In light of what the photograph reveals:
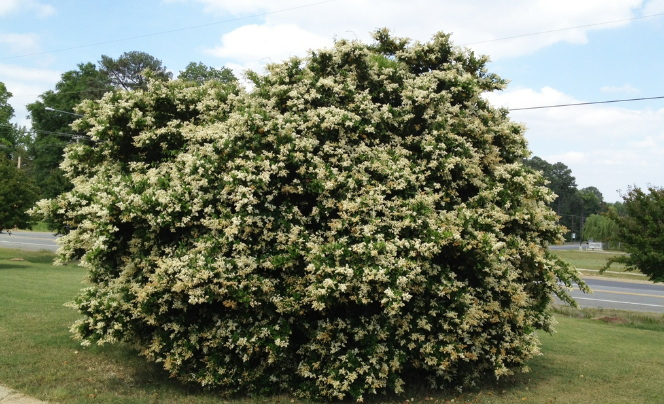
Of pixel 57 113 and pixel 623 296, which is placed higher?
pixel 57 113

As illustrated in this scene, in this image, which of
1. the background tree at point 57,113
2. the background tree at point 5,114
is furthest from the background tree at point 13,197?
the background tree at point 5,114

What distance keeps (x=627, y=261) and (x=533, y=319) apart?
8.06 m

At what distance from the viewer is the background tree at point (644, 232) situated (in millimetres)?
13418

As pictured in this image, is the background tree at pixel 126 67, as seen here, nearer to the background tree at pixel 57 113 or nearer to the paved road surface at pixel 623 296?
the background tree at pixel 57 113

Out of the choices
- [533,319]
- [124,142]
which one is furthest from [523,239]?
[124,142]

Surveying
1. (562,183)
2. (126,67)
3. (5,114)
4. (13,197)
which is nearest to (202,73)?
(126,67)

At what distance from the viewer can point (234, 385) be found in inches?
264

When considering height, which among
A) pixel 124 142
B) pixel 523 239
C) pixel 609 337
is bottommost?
pixel 609 337

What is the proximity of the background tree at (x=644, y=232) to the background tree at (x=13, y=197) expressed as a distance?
20.4 m

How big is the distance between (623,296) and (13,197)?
26.0m

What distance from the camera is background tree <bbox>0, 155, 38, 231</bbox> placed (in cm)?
1955

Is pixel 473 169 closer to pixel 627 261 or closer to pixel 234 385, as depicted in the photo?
pixel 234 385

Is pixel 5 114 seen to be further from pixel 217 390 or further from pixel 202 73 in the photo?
pixel 217 390

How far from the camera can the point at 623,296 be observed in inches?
917
